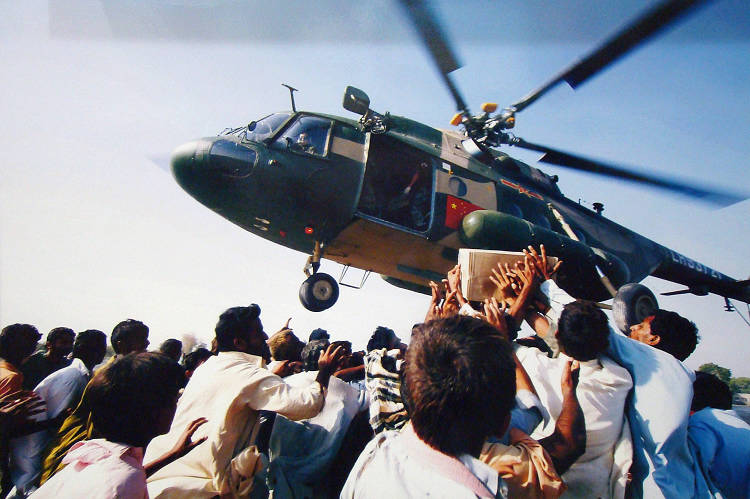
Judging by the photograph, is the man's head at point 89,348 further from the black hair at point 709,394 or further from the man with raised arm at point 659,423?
the black hair at point 709,394

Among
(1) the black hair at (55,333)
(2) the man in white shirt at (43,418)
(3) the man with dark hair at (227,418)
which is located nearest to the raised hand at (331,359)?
(3) the man with dark hair at (227,418)

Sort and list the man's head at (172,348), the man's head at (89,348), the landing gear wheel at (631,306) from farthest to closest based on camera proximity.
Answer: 1. the man's head at (172,348)
2. the man's head at (89,348)
3. the landing gear wheel at (631,306)

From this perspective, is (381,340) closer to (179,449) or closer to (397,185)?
(179,449)

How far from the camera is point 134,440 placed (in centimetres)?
157

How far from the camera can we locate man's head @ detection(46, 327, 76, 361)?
4.17 meters

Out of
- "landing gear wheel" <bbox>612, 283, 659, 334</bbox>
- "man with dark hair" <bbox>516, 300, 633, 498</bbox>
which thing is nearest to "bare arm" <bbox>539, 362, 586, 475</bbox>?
"man with dark hair" <bbox>516, 300, 633, 498</bbox>

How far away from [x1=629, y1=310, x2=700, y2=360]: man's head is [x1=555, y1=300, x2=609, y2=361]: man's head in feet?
2.58

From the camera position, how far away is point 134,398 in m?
1.62

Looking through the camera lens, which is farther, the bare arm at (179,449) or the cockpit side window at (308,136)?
the cockpit side window at (308,136)

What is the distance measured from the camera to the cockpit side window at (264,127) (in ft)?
21.5

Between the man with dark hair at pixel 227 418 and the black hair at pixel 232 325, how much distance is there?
0.13m

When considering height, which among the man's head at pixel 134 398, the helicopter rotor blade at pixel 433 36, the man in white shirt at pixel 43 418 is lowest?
the man in white shirt at pixel 43 418

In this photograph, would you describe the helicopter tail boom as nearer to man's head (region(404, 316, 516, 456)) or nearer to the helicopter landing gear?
the helicopter landing gear

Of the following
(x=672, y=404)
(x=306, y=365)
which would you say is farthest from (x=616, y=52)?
(x=306, y=365)
